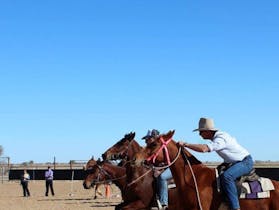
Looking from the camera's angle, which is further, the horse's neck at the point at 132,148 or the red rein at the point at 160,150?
the horse's neck at the point at 132,148

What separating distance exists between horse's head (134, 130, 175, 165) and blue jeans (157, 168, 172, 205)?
386cm

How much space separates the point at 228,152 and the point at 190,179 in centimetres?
73

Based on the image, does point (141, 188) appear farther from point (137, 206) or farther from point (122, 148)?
point (122, 148)

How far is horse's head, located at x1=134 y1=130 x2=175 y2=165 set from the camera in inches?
345

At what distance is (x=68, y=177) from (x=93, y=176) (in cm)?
3497

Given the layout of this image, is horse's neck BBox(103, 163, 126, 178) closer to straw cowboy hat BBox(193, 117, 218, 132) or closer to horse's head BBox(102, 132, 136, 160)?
horse's head BBox(102, 132, 136, 160)

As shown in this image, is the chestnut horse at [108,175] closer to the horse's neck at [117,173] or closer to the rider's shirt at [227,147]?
the horse's neck at [117,173]

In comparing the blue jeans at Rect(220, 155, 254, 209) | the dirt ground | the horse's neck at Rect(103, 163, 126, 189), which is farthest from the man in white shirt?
the dirt ground

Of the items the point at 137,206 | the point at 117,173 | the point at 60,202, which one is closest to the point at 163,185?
the point at 137,206

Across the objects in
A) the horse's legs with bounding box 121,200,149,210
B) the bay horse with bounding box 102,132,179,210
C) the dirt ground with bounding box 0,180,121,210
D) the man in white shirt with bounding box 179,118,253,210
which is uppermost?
the man in white shirt with bounding box 179,118,253,210

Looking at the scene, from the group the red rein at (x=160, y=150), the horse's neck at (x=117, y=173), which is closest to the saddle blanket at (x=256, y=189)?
the red rein at (x=160, y=150)

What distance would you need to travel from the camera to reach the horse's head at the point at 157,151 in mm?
8766

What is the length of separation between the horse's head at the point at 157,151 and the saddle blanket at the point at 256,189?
1.33 metres

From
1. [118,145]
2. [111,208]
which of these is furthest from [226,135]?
[111,208]
